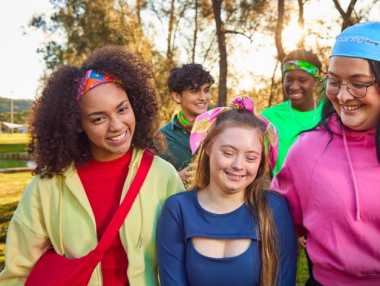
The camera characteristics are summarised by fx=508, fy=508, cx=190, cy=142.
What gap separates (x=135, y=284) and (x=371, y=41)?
149 cm

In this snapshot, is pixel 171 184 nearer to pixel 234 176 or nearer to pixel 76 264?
pixel 234 176

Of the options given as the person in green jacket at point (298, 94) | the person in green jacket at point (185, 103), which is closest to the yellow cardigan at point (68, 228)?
the person in green jacket at point (185, 103)

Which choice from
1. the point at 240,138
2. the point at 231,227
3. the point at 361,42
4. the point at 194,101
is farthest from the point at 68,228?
the point at 194,101

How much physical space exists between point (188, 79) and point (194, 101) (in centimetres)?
23

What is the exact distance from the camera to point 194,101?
462 centimetres

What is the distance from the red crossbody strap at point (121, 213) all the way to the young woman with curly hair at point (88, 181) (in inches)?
1.1

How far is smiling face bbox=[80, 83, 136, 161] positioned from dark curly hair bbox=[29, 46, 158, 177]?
0.06 meters

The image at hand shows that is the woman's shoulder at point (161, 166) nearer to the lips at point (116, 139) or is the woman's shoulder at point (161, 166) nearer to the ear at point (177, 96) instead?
the lips at point (116, 139)

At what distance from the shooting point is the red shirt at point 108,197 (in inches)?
96.0

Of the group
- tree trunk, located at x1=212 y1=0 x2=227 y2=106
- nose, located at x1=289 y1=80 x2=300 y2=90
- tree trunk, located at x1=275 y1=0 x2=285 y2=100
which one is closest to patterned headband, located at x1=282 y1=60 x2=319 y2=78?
nose, located at x1=289 y1=80 x2=300 y2=90

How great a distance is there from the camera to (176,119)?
465 centimetres

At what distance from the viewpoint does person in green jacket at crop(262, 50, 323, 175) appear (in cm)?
422

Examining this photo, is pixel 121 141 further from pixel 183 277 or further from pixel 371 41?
pixel 371 41

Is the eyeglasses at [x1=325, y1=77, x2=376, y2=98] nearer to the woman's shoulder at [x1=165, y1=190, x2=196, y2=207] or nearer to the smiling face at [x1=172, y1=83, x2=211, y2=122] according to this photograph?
the woman's shoulder at [x1=165, y1=190, x2=196, y2=207]
